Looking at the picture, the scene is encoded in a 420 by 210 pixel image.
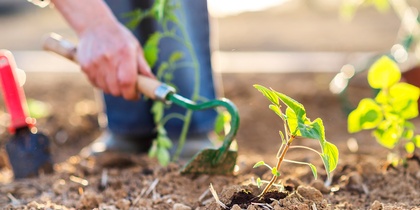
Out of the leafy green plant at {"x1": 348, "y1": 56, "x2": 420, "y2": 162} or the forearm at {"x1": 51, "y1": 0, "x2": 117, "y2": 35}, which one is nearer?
the leafy green plant at {"x1": 348, "y1": 56, "x2": 420, "y2": 162}

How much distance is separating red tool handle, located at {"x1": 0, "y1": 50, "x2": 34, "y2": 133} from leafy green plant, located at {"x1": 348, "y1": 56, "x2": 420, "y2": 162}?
98 centimetres

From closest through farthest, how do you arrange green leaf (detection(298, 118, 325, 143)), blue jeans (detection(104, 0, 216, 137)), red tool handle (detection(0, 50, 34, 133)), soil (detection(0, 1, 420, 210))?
green leaf (detection(298, 118, 325, 143))
soil (detection(0, 1, 420, 210))
red tool handle (detection(0, 50, 34, 133))
blue jeans (detection(104, 0, 216, 137))

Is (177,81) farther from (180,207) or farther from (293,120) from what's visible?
(293,120)

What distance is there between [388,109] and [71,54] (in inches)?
35.0

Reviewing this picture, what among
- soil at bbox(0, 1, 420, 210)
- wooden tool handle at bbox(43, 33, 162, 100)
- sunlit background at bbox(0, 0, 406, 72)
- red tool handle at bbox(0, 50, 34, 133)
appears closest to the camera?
soil at bbox(0, 1, 420, 210)

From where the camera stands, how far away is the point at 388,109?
5.30 feet

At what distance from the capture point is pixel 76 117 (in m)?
2.93

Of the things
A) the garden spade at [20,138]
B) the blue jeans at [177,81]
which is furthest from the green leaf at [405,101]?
the garden spade at [20,138]

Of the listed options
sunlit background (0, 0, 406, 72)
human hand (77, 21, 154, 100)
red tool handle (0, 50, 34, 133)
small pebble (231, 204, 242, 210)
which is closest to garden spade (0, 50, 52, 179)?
red tool handle (0, 50, 34, 133)

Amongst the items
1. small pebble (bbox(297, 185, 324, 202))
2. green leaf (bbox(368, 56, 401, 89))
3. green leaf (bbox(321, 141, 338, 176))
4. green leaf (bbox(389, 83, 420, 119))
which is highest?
green leaf (bbox(368, 56, 401, 89))

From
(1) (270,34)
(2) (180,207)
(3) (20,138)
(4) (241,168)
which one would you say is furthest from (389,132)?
(1) (270,34)

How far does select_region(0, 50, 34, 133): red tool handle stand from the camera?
1.93 m

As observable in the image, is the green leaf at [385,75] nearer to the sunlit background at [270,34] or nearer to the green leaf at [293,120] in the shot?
the green leaf at [293,120]

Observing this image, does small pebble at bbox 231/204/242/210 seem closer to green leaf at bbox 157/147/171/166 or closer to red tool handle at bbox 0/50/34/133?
green leaf at bbox 157/147/171/166
